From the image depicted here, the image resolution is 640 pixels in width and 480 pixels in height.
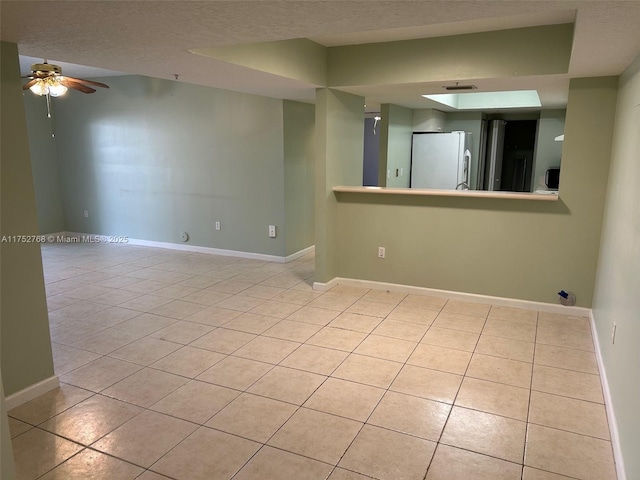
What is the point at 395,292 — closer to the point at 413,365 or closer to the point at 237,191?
the point at 413,365

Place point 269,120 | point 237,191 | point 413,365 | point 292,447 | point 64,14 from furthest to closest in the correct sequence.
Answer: point 237,191 < point 269,120 < point 413,365 < point 292,447 < point 64,14

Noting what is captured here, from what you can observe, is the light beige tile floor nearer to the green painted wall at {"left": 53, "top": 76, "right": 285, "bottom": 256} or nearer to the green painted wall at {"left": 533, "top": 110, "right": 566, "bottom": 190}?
the green painted wall at {"left": 53, "top": 76, "right": 285, "bottom": 256}

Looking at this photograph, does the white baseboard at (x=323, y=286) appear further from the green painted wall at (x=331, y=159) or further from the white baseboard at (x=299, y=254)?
A: the white baseboard at (x=299, y=254)

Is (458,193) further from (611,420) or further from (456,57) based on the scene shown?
(611,420)

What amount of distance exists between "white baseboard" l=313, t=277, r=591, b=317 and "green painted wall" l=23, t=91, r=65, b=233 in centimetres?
485

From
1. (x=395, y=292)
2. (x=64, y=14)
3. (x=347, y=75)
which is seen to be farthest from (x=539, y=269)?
(x=64, y=14)

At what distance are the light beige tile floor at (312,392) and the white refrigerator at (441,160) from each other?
269 cm

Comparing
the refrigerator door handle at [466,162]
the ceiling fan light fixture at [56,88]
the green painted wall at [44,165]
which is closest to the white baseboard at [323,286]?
the ceiling fan light fixture at [56,88]

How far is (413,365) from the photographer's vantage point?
3.04 m

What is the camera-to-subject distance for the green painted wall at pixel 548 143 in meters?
6.40

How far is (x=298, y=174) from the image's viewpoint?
5871mm

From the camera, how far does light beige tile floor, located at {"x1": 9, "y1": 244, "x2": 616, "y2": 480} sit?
211cm

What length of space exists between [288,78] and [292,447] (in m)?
2.80

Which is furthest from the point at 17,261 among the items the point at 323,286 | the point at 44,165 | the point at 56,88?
the point at 44,165
